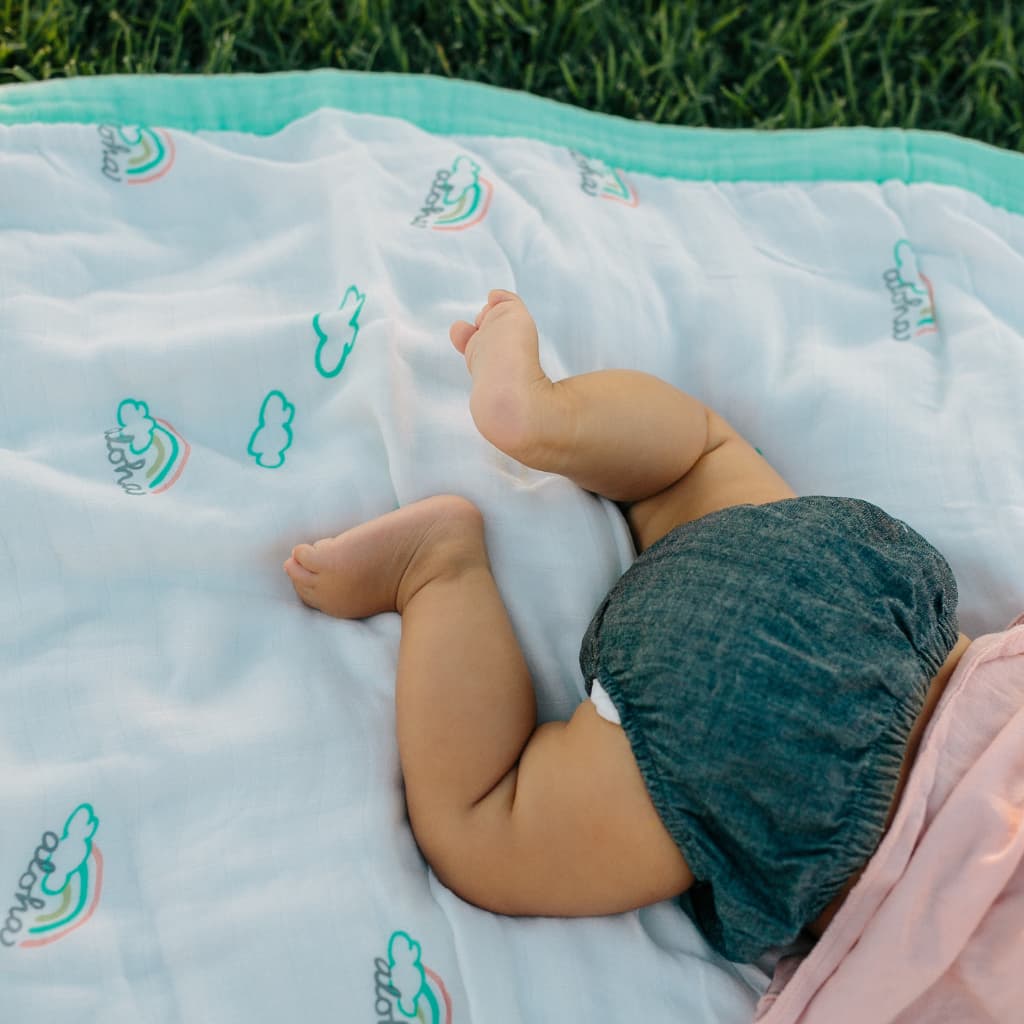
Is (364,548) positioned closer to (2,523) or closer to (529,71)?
(2,523)

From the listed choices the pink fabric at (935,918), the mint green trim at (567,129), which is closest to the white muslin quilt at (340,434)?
the mint green trim at (567,129)

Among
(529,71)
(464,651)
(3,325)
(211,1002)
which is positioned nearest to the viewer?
(211,1002)

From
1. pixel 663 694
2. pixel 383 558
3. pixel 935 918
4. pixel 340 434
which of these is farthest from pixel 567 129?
pixel 935 918

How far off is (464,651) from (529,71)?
0.95 meters

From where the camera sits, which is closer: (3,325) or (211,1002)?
(211,1002)

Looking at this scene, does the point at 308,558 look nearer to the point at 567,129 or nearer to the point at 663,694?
the point at 663,694

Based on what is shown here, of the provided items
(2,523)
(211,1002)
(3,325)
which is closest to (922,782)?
(211,1002)

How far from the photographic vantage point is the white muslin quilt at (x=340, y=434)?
→ 3.16 ft

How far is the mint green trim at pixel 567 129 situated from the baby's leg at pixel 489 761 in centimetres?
64

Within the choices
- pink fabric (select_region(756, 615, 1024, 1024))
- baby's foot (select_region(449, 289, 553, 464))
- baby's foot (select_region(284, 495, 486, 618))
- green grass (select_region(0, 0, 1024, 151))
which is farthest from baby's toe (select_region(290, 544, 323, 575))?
green grass (select_region(0, 0, 1024, 151))

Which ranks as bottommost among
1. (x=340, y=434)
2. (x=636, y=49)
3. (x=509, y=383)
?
(x=340, y=434)

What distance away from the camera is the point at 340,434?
3.88ft

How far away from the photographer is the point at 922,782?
38.8 inches

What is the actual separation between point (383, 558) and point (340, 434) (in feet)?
0.59
